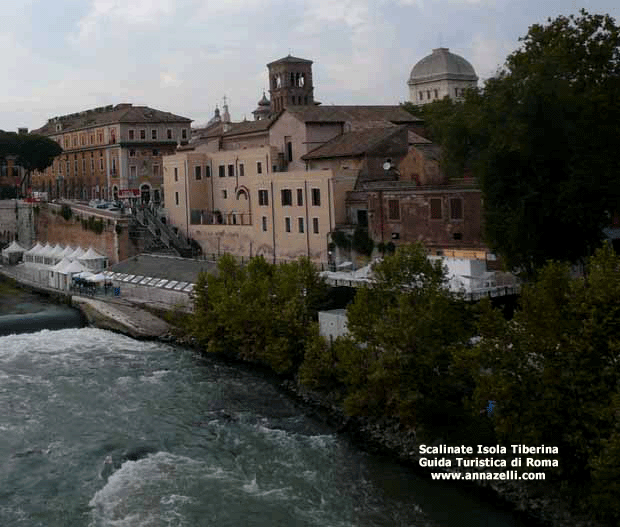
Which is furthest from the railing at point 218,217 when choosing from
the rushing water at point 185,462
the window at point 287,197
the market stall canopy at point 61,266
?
the rushing water at point 185,462

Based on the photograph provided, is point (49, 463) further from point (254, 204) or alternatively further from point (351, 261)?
point (254, 204)

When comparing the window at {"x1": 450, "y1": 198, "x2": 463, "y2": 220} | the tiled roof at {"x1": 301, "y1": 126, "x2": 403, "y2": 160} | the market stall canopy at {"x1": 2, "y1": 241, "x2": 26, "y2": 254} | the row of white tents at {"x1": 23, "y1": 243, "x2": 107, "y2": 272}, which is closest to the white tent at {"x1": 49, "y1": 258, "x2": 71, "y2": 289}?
the row of white tents at {"x1": 23, "y1": 243, "x2": 107, "y2": 272}

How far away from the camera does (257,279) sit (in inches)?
1236

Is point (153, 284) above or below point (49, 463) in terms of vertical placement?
above

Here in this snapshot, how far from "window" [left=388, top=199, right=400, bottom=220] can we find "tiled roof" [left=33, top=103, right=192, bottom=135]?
34.2 meters

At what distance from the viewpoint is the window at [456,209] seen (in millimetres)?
34656

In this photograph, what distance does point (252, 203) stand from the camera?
4634 centimetres

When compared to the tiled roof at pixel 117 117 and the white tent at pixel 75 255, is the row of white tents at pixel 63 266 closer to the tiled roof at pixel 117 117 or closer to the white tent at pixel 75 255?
the white tent at pixel 75 255

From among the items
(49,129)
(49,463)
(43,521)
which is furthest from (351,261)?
(49,129)

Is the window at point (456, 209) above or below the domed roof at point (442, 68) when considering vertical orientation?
below

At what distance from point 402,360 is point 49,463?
888cm

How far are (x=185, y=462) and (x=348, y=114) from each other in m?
29.4

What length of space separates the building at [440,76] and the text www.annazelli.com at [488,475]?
81813 millimetres

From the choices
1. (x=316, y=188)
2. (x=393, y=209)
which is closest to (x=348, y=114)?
(x=316, y=188)
